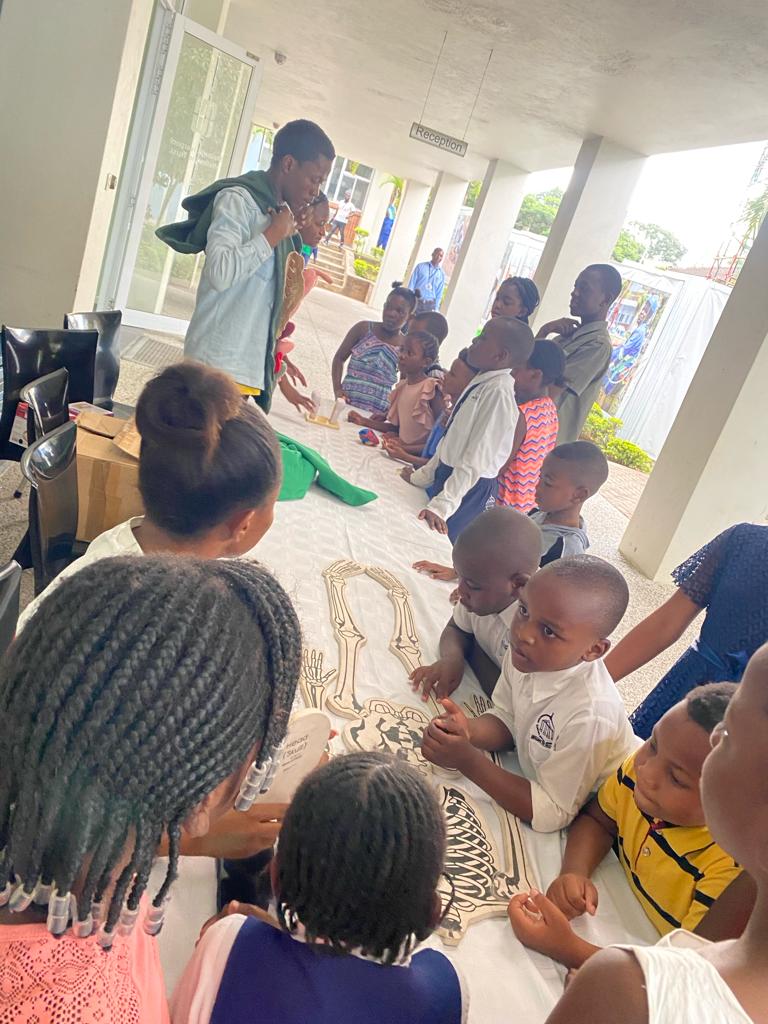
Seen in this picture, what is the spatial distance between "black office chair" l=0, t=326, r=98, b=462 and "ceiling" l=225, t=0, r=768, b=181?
441 centimetres

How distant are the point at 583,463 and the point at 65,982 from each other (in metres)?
2.21

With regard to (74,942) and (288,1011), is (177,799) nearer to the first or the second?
(74,942)

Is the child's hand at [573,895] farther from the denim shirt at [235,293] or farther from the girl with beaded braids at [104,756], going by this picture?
the denim shirt at [235,293]

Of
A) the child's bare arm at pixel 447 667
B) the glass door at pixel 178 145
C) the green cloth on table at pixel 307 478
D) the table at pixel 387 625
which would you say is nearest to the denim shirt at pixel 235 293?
the green cloth on table at pixel 307 478

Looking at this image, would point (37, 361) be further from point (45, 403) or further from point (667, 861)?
point (667, 861)

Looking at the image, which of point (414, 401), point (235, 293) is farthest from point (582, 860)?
point (414, 401)

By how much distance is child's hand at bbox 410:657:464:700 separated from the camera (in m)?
1.68

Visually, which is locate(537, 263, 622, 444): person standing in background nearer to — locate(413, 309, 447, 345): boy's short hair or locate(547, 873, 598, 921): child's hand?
locate(413, 309, 447, 345): boy's short hair

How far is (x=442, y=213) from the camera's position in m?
15.8

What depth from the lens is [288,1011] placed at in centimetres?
78

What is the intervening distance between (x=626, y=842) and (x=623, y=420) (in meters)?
10.7

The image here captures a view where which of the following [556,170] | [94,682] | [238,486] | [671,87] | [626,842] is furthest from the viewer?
[556,170]

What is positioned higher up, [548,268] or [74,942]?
[548,268]

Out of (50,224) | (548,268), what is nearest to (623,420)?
(548,268)
